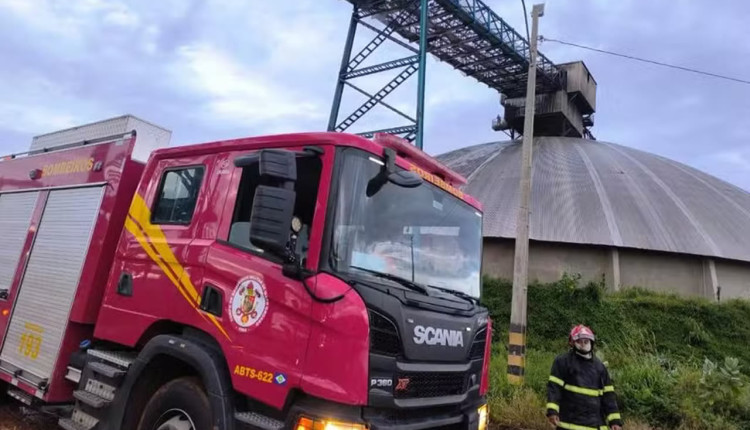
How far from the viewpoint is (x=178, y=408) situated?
3549 millimetres

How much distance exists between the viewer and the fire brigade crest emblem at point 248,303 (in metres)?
3.28

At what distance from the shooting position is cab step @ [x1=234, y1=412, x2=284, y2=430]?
2.99 meters

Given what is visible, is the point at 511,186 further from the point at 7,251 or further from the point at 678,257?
the point at 7,251

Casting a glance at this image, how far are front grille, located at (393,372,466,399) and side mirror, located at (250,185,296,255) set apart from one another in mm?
1102

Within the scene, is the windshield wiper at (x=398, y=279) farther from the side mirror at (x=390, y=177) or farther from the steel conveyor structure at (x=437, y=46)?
the steel conveyor structure at (x=437, y=46)

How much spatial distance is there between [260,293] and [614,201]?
21088 millimetres

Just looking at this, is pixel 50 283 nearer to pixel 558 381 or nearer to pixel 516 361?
pixel 558 381

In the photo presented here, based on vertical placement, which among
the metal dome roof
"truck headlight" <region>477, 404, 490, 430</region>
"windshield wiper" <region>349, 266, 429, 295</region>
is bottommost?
"truck headlight" <region>477, 404, 490, 430</region>

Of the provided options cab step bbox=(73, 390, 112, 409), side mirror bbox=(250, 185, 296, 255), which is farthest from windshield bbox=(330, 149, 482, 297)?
cab step bbox=(73, 390, 112, 409)

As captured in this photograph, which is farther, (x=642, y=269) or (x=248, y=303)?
(x=642, y=269)

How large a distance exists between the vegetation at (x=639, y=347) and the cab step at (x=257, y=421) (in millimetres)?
4864

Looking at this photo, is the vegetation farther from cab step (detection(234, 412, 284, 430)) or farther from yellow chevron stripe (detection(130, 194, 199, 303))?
yellow chevron stripe (detection(130, 194, 199, 303))

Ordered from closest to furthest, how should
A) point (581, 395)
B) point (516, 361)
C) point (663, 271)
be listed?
point (581, 395), point (516, 361), point (663, 271)

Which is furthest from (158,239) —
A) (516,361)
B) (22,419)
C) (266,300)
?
(516,361)
